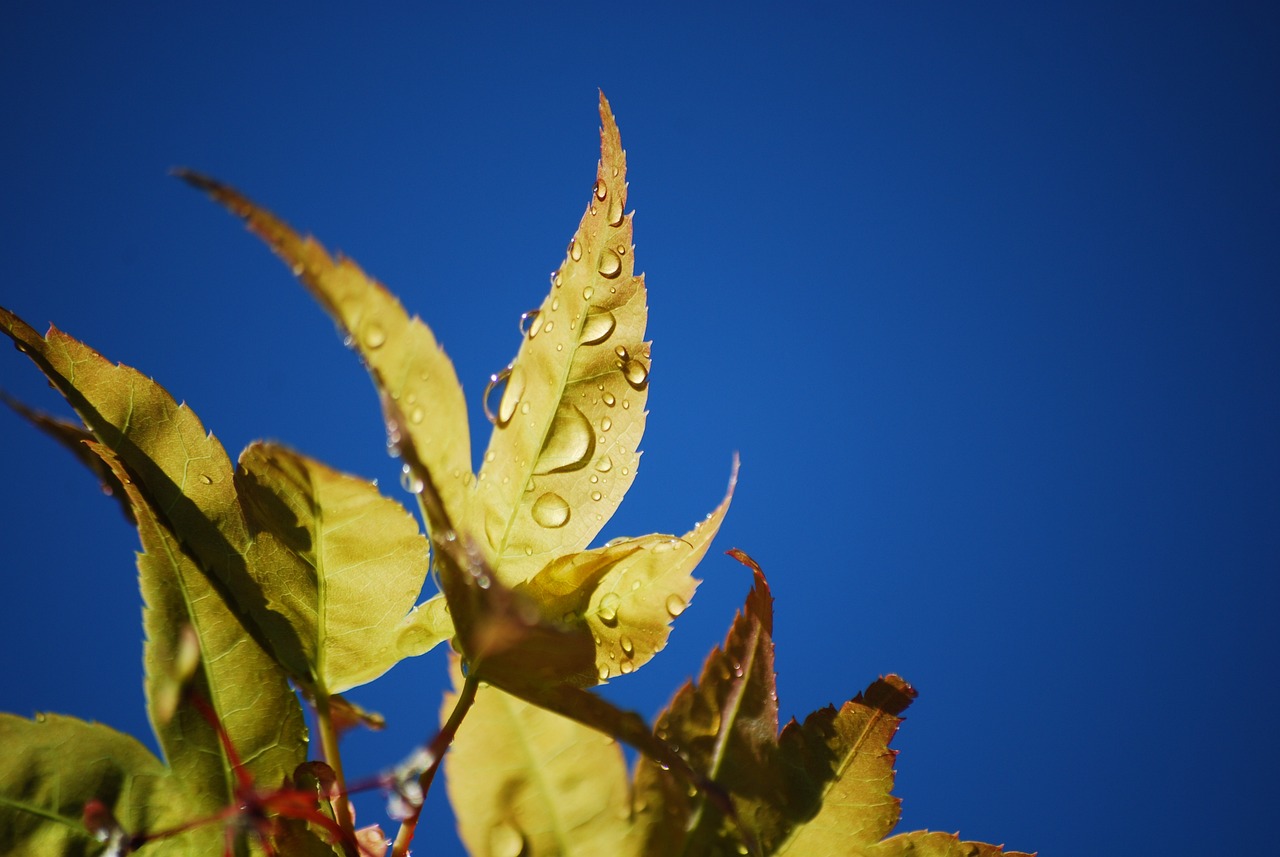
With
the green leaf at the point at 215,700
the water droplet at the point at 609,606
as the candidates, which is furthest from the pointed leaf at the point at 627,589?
the green leaf at the point at 215,700

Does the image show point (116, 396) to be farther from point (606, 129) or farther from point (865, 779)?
point (865, 779)

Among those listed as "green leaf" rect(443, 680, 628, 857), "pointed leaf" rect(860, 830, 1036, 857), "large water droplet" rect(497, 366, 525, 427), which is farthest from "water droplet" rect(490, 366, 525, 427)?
"pointed leaf" rect(860, 830, 1036, 857)

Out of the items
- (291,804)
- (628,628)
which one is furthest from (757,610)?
(291,804)

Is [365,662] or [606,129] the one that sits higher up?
[606,129]

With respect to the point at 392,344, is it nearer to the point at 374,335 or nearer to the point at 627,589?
the point at 374,335

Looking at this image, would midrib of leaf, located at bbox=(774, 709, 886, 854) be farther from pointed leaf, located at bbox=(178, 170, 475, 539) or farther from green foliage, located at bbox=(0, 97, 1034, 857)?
pointed leaf, located at bbox=(178, 170, 475, 539)

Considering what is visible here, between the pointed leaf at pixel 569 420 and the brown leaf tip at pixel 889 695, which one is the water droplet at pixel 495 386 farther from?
the brown leaf tip at pixel 889 695
